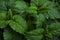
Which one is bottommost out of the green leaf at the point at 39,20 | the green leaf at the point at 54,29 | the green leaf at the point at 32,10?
the green leaf at the point at 54,29

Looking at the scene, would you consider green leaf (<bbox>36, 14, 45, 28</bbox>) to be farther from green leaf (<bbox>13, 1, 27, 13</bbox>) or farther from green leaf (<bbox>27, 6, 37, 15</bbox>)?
green leaf (<bbox>13, 1, 27, 13</bbox>)

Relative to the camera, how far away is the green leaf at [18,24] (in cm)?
166

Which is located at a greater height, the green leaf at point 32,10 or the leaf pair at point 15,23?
the green leaf at point 32,10

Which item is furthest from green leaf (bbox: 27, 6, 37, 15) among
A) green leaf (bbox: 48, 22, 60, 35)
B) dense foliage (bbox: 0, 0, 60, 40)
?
green leaf (bbox: 48, 22, 60, 35)

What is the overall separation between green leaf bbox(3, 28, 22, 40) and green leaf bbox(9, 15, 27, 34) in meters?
0.11

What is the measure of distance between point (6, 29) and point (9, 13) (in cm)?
19

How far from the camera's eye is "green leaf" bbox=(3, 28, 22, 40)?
5.59 ft

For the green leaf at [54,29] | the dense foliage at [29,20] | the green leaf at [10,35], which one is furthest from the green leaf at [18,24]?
the green leaf at [54,29]

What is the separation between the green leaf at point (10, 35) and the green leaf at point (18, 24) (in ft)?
0.35

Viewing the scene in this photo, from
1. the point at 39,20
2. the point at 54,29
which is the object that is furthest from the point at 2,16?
the point at 54,29

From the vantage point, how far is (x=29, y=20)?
6.03ft

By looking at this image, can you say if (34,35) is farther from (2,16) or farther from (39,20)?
(2,16)

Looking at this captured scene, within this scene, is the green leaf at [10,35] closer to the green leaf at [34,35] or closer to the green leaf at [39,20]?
the green leaf at [34,35]

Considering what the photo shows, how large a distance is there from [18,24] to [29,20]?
0.19 meters
